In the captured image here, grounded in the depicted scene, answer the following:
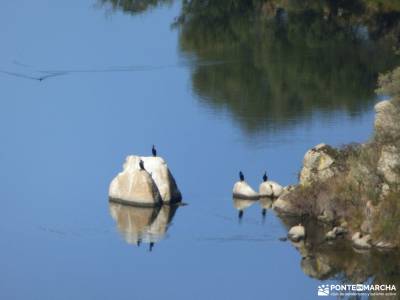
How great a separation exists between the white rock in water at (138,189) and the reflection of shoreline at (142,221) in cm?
19

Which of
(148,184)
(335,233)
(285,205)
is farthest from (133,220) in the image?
(335,233)

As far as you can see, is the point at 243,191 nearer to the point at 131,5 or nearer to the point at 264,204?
the point at 264,204

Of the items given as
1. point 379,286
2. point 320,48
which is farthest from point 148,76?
point 379,286

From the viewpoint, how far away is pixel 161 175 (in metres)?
41.1

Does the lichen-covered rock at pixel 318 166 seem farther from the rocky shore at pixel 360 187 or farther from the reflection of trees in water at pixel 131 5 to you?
the reflection of trees in water at pixel 131 5

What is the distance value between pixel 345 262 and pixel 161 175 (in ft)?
22.9

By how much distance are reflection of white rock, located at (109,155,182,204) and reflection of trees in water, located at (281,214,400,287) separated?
16.2ft

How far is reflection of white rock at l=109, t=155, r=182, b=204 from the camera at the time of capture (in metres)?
40.9

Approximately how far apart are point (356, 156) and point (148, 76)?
22659 millimetres

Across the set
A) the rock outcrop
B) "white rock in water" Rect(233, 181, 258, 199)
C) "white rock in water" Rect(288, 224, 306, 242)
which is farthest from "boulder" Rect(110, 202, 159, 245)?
"white rock in water" Rect(288, 224, 306, 242)

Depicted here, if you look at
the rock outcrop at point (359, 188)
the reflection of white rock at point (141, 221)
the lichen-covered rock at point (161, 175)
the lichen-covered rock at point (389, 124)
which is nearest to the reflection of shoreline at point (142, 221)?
the reflection of white rock at point (141, 221)

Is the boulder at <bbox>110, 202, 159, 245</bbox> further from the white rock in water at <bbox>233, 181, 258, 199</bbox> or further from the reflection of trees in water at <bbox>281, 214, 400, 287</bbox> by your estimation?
the reflection of trees in water at <bbox>281, 214, 400, 287</bbox>

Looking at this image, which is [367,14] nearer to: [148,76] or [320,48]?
[320,48]

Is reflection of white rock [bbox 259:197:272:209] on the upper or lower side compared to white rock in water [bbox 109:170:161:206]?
lower
